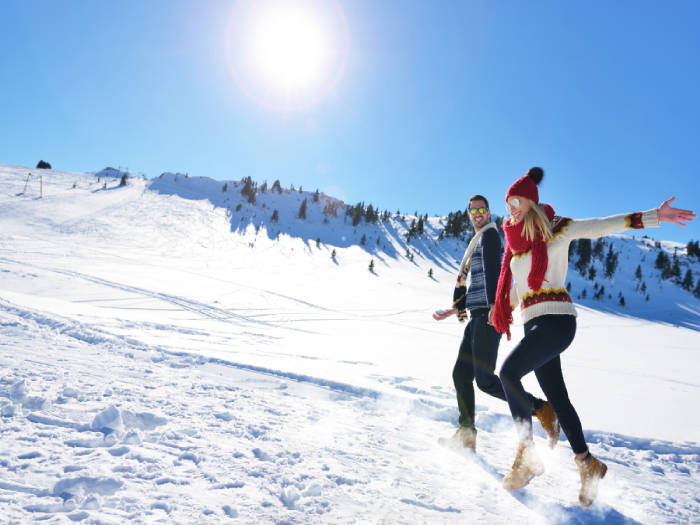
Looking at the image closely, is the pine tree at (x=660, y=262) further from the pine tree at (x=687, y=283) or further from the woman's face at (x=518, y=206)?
the woman's face at (x=518, y=206)

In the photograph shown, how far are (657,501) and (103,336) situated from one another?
232 inches

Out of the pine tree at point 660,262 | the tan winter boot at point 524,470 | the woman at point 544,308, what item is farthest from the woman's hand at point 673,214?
the pine tree at point 660,262

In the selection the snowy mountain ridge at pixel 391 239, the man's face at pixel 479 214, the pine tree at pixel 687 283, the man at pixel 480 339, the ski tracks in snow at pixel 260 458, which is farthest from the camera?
the pine tree at pixel 687 283

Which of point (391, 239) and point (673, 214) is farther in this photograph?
point (391, 239)

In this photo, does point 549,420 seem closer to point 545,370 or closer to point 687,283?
point 545,370

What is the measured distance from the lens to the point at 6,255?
523 inches

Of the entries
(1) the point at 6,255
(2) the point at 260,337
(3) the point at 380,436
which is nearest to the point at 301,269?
(1) the point at 6,255

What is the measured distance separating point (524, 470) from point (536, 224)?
1607 mm

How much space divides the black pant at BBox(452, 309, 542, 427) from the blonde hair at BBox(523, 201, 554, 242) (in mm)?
753

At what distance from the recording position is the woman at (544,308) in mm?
2068

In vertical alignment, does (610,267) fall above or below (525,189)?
above

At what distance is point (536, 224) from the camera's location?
2.28 m

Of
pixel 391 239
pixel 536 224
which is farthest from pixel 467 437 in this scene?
pixel 391 239

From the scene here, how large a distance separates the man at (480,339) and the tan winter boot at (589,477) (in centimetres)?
36
